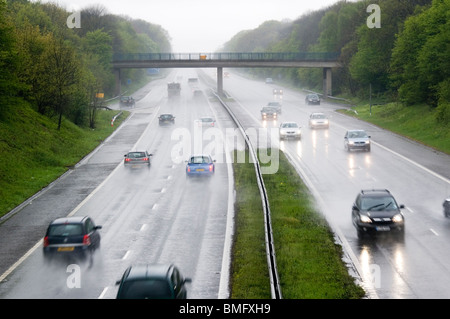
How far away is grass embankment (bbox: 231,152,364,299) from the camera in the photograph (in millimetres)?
22078

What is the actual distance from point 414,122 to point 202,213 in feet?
127

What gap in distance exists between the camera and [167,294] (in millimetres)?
17656

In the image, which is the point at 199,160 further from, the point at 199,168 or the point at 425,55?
the point at 425,55

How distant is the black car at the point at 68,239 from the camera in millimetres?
25906

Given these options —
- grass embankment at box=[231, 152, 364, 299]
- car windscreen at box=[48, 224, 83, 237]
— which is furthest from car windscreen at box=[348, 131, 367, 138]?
car windscreen at box=[48, 224, 83, 237]

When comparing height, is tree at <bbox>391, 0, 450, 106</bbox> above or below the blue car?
above

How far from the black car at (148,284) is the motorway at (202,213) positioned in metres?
3.50

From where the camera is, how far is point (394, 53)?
8025cm

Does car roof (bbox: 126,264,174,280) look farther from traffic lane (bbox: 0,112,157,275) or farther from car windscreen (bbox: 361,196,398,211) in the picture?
car windscreen (bbox: 361,196,398,211)

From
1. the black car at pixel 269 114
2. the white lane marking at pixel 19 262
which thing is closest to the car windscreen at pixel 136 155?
the white lane marking at pixel 19 262

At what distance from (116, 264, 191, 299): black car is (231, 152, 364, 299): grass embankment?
13.1ft

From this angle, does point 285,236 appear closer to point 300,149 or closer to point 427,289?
point 427,289

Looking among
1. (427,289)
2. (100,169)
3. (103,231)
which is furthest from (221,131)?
(427,289)

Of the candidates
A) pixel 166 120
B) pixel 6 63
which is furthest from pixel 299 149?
pixel 166 120
